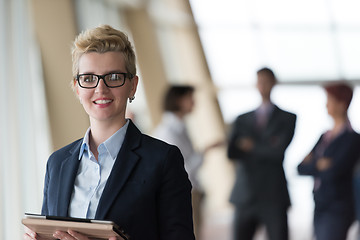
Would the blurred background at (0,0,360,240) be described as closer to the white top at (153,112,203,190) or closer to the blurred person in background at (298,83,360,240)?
the blurred person in background at (298,83,360,240)

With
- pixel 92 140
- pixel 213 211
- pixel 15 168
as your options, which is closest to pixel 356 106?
pixel 213 211

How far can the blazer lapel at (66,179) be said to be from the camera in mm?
1529

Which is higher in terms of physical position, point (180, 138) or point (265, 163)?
point (180, 138)

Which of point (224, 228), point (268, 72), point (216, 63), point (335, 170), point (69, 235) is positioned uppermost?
point (216, 63)

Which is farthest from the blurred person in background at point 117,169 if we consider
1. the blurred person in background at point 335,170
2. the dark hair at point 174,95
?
the dark hair at point 174,95

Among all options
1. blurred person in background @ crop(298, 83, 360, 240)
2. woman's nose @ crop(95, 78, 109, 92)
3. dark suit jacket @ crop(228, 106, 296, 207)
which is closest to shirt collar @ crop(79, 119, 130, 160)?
woman's nose @ crop(95, 78, 109, 92)

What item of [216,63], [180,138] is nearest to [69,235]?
[180,138]

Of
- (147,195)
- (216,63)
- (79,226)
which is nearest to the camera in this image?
(79,226)

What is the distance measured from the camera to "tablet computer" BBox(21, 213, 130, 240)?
4.40ft

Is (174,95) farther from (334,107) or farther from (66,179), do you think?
(66,179)

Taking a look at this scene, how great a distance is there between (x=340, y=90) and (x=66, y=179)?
15.0ft

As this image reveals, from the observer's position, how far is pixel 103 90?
4.85 ft

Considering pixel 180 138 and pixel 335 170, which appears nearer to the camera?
pixel 335 170

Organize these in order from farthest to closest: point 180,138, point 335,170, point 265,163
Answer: point 265,163, point 180,138, point 335,170
